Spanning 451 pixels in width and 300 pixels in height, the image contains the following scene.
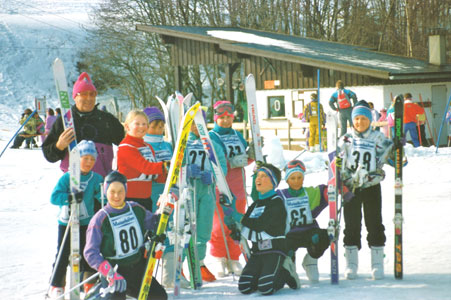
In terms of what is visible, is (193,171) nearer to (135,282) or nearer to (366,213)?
(135,282)

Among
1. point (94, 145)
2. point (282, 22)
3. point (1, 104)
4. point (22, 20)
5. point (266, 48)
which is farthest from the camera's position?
point (22, 20)

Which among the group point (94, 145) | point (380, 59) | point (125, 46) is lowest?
point (94, 145)

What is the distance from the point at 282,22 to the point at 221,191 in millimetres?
41429

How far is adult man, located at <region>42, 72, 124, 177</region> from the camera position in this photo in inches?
210

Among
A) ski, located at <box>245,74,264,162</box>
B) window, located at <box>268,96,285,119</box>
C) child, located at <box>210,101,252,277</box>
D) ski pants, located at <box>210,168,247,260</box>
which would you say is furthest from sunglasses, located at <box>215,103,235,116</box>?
window, located at <box>268,96,285,119</box>

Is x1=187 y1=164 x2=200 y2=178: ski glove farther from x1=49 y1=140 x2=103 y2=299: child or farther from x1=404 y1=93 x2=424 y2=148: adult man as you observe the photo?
x1=404 y1=93 x2=424 y2=148: adult man

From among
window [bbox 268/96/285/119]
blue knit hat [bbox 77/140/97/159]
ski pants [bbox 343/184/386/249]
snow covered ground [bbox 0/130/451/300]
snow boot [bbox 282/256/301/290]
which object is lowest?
snow covered ground [bbox 0/130/451/300]

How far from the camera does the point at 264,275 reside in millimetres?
5191

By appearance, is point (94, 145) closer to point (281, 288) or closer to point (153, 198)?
point (153, 198)

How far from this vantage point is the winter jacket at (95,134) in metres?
5.35

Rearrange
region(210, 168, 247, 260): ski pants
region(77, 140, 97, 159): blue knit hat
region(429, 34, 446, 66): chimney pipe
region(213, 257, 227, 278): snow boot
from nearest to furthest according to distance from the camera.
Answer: region(77, 140, 97, 159): blue knit hat < region(213, 257, 227, 278): snow boot < region(210, 168, 247, 260): ski pants < region(429, 34, 446, 66): chimney pipe

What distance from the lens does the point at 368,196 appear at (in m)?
5.64

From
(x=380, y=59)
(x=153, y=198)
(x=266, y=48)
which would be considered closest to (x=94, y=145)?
(x=153, y=198)

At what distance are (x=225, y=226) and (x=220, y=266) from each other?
1.36 ft
